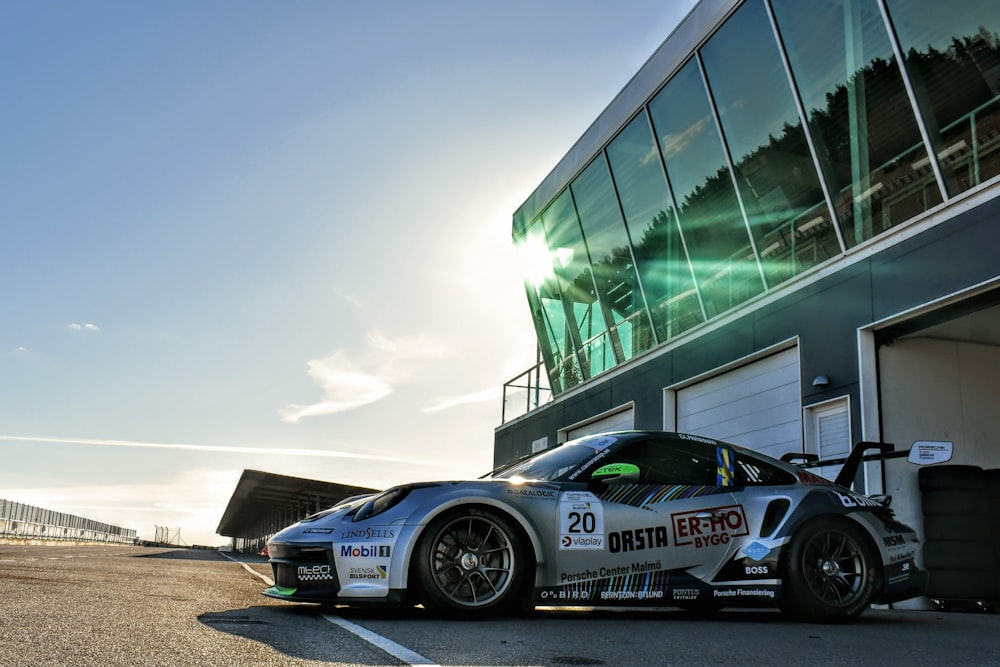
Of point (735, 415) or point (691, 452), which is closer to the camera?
point (691, 452)

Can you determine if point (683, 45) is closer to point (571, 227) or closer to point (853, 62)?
point (853, 62)

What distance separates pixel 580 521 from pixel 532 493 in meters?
0.35

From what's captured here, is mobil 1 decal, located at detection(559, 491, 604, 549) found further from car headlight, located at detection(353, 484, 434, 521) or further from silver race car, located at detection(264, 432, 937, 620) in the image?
car headlight, located at detection(353, 484, 434, 521)

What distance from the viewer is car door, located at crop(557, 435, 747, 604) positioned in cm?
583

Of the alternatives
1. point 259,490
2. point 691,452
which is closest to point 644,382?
point 691,452

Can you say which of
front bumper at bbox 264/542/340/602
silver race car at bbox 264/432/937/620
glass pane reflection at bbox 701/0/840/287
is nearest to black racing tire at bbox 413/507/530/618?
silver race car at bbox 264/432/937/620

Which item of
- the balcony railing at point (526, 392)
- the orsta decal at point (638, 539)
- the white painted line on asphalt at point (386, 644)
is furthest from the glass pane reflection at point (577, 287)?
the white painted line on asphalt at point (386, 644)

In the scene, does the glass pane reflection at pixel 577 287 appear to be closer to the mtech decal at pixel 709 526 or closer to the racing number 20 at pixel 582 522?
the mtech decal at pixel 709 526

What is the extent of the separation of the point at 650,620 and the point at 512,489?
1.23 meters

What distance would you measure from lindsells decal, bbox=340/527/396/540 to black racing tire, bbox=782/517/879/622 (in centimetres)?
271

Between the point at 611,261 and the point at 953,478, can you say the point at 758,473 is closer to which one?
the point at 953,478

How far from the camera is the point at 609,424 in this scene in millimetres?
18578

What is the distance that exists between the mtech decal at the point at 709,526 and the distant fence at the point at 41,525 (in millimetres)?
37857

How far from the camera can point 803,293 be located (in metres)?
12.0
